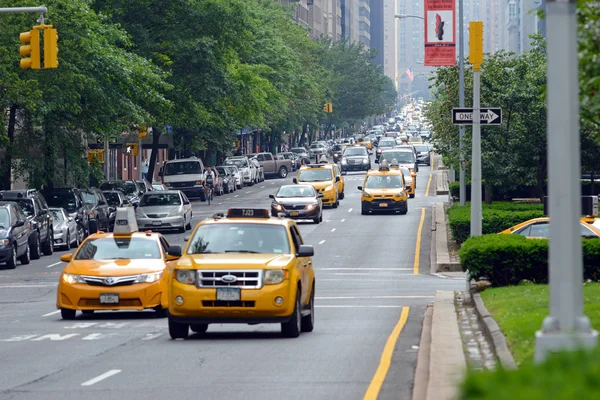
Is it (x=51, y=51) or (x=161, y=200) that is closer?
(x=51, y=51)

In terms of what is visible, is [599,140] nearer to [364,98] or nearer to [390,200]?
[390,200]

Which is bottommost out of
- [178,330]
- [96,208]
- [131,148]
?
[178,330]

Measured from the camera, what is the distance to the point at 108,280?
20.3 metres

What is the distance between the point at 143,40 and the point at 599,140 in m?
42.1

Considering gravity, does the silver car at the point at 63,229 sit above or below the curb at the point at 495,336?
above

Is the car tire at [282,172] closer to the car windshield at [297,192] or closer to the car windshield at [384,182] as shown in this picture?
the car windshield at [384,182]

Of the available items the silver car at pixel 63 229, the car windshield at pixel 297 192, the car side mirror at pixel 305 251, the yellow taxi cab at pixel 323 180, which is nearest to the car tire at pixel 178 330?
the car side mirror at pixel 305 251

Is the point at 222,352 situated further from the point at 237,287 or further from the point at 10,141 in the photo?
the point at 10,141

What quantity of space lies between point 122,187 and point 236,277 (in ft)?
121

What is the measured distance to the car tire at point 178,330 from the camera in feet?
56.9

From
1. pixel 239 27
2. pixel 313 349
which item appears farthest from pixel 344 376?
pixel 239 27

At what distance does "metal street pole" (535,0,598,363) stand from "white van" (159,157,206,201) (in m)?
56.4

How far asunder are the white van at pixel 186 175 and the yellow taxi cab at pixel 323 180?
27.8ft

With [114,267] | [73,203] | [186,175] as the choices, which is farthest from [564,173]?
[186,175]
